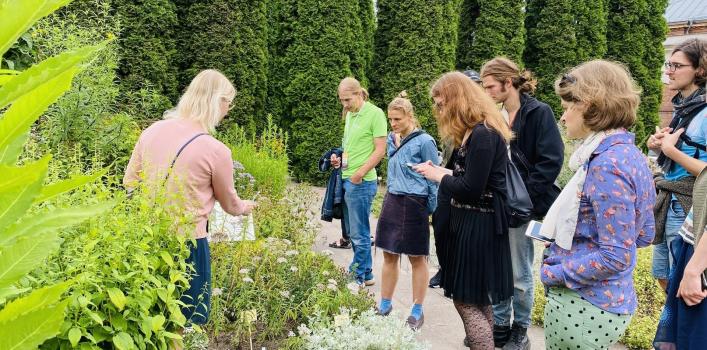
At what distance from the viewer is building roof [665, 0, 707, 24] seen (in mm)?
19141

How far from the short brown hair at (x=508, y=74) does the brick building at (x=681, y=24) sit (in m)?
15.1

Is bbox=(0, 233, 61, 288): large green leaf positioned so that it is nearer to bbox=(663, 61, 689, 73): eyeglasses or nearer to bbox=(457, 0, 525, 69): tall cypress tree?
bbox=(663, 61, 689, 73): eyeglasses

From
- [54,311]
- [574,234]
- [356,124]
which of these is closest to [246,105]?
[356,124]

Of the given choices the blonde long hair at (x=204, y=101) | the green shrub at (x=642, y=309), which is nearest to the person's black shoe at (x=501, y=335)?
the green shrub at (x=642, y=309)

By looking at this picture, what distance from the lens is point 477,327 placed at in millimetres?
2953

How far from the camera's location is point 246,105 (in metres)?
9.29

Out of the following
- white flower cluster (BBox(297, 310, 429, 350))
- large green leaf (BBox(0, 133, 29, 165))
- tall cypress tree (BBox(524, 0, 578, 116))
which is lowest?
white flower cluster (BBox(297, 310, 429, 350))

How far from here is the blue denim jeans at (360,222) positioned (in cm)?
483

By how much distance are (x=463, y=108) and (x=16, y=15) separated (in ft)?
8.78

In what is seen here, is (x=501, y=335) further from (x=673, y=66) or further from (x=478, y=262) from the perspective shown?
(x=673, y=66)

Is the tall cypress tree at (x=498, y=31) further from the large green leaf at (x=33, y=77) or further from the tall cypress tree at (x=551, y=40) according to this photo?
the large green leaf at (x=33, y=77)

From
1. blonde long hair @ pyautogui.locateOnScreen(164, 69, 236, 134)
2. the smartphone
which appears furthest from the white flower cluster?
blonde long hair @ pyautogui.locateOnScreen(164, 69, 236, 134)

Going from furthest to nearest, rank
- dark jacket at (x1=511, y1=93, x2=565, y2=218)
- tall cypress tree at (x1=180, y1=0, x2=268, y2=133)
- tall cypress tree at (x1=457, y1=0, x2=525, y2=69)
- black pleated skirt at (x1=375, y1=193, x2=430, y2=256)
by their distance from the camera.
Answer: tall cypress tree at (x1=457, y1=0, x2=525, y2=69) < tall cypress tree at (x1=180, y1=0, x2=268, y2=133) < black pleated skirt at (x1=375, y1=193, x2=430, y2=256) < dark jacket at (x1=511, y1=93, x2=565, y2=218)

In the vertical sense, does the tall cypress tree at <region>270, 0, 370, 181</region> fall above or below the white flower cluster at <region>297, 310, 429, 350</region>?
above
